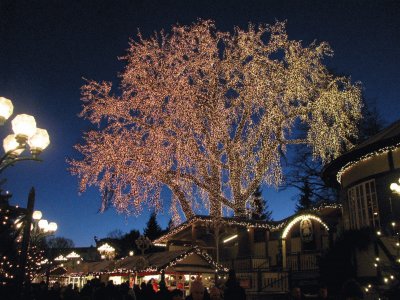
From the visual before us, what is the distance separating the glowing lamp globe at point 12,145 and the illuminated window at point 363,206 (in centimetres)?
1290

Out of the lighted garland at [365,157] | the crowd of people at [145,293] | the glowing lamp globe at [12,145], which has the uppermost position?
the lighted garland at [365,157]

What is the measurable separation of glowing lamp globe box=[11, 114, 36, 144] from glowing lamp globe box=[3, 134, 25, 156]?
0.50 ft

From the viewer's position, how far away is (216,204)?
24.8 meters

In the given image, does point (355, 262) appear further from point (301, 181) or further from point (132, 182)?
point (301, 181)

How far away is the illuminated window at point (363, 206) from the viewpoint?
53.9ft

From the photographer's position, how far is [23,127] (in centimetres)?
908

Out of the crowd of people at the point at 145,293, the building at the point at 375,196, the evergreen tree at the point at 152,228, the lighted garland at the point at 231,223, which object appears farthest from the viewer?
the evergreen tree at the point at 152,228

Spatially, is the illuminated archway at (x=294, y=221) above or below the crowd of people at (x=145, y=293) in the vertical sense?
above

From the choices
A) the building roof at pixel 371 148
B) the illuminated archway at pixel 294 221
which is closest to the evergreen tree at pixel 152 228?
the illuminated archway at pixel 294 221

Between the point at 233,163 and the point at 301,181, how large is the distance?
18.7 meters

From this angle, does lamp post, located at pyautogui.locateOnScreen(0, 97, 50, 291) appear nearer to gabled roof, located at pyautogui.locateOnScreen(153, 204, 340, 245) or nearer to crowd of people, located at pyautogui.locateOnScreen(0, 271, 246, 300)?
crowd of people, located at pyautogui.locateOnScreen(0, 271, 246, 300)

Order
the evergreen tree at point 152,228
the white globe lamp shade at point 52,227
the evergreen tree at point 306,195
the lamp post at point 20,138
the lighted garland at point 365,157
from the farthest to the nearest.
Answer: the evergreen tree at point 152,228 < the evergreen tree at point 306,195 < the white globe lamp shade at point 52,227 < the lighted garland at point 365,157 < the lamp post at point 20,138

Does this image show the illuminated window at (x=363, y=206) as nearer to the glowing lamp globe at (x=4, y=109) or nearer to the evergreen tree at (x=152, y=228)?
the glowing lamp globe at (x=4, y=109)

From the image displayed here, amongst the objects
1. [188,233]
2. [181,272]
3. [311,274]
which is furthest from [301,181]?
[181,272]
